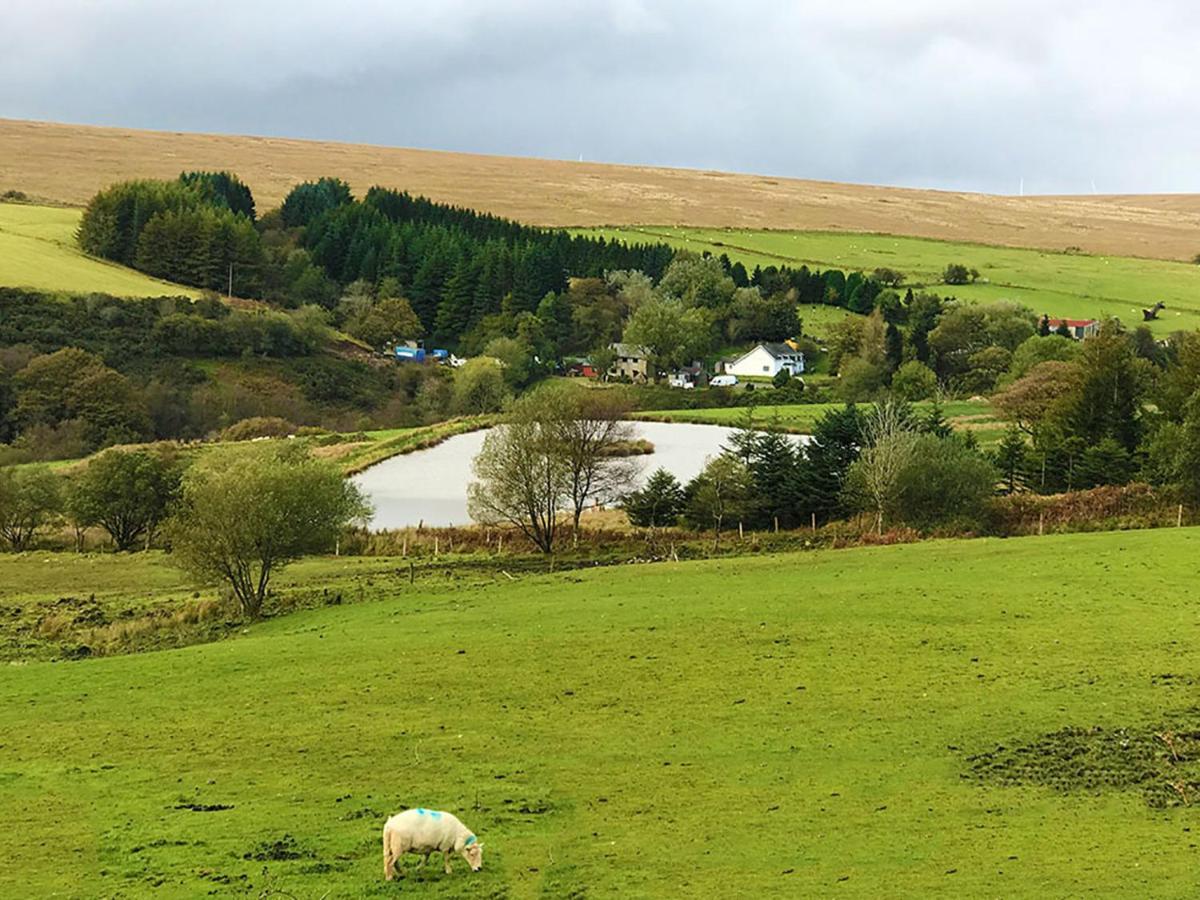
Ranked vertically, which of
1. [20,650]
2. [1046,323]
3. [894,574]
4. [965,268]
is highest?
[965,268]

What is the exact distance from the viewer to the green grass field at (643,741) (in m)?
18.7

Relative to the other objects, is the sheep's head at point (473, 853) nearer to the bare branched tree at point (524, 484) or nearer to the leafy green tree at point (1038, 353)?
the bare branched tree at point (524, 484)

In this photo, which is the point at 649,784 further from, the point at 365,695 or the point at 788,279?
the point at 788,279

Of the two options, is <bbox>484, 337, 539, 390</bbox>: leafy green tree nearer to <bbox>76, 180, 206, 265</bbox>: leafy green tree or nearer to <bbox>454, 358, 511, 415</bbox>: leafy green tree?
<bbox>454, 358, 511, 415</bbox>: leafy green tree

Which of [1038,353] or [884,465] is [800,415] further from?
[884,465]

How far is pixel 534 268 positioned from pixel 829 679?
135 metres

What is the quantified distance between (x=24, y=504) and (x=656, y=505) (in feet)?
93.6

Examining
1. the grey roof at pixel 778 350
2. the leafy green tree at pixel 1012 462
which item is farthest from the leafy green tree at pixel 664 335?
the leafy green tree at pixel 1012 462

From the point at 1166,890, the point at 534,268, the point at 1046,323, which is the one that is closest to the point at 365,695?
the point at 1166,890

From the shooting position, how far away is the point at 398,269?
16438 centimetres

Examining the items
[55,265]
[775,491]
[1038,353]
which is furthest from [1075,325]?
[55,265]

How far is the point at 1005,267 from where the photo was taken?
17400 cm

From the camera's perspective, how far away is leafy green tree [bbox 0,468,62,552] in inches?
2420

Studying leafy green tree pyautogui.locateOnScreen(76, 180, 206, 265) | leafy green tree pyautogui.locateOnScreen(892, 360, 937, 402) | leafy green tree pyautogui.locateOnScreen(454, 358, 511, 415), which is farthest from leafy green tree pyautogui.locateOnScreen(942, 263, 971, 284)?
leafy green tree pyautogui.locateOnScreen(76, 180, 206, 265)
